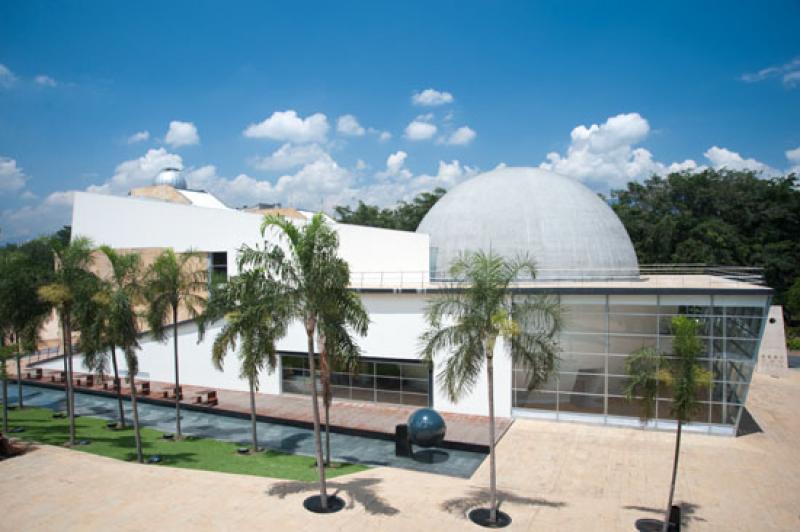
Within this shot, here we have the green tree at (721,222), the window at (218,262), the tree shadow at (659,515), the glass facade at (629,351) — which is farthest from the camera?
the green tree at (721,222)

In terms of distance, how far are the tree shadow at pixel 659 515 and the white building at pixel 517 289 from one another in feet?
20.8

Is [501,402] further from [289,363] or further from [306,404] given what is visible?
[289,363]

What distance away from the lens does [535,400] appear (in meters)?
24.7

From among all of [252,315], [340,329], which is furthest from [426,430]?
[252,315]

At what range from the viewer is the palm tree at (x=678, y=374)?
1273cm

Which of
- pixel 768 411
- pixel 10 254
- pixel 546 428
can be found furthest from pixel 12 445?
pixel 768 411

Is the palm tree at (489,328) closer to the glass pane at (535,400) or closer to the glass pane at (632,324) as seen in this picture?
the glass pane at (632,324)


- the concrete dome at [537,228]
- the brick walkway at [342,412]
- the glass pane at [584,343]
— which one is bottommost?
the brick walkway at [342,412]

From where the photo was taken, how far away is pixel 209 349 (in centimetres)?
3112

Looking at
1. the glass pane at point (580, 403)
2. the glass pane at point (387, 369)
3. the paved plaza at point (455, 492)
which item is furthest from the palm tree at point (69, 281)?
the glass pane at point (580, 403)

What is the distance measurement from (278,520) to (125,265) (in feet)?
37.6

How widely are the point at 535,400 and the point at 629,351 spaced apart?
478 centimetres

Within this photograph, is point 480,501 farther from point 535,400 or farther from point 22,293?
point 22,293

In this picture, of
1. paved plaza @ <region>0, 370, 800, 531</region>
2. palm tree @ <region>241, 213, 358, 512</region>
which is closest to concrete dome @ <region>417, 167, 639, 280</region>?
paved plaza @ <region>0, 370, 800, 531</region>
